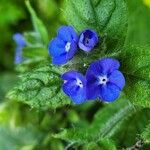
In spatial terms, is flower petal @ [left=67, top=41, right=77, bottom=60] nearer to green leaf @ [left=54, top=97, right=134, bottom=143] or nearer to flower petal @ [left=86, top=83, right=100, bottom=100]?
flower petal @ [left=86, top=83, right=100, bottom=100]

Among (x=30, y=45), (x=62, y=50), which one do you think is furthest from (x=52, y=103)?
(x=30, y=45)

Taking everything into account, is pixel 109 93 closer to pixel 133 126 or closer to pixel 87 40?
pixel 87 40

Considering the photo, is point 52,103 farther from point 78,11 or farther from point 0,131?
point 0,131

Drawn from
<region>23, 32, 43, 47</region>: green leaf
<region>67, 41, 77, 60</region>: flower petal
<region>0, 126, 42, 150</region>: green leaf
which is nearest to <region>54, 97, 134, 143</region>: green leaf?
<region>67, 41, 77, 60</region>: flower petal

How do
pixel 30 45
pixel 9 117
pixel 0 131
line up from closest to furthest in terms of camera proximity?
1. pixel 30 45
2. pixel 9 117
3. pixel 0 131

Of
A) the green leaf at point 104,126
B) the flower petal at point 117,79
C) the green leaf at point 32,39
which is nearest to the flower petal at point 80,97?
the flower petal at point 117,79

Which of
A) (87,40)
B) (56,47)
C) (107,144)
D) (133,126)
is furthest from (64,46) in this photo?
(133,126)

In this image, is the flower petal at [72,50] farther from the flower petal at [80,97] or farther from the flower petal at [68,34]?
the flower petal at [80,97]

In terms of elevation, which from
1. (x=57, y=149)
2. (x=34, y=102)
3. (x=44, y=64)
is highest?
(x=44, y=64)
